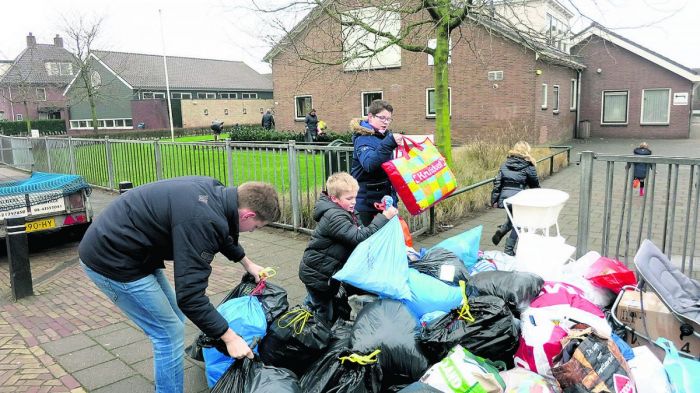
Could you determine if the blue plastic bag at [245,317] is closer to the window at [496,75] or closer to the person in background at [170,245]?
the person in background at [170,245]

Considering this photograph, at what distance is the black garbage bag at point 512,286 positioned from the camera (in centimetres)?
383

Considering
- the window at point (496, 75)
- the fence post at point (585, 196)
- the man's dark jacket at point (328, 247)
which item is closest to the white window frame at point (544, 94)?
the window at point (496, 75)

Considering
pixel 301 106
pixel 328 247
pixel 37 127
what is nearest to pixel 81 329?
pixel 328 247

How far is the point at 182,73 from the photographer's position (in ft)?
161

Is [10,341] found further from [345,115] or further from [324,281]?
[345,115]

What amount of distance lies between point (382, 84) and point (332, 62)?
48.1 feet

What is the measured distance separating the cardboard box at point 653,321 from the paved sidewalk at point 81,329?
2885 millimetres

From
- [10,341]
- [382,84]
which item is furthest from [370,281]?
[382,84]

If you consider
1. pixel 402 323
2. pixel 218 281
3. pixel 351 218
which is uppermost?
pixel 351 218

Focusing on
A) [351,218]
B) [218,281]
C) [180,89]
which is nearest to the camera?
[351,218]

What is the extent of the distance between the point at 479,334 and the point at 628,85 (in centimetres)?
2689

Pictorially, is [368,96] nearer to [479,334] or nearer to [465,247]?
[465,247]

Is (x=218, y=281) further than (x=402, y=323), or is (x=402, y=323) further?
(x=218, y=281)

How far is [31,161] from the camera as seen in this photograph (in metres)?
14.5
